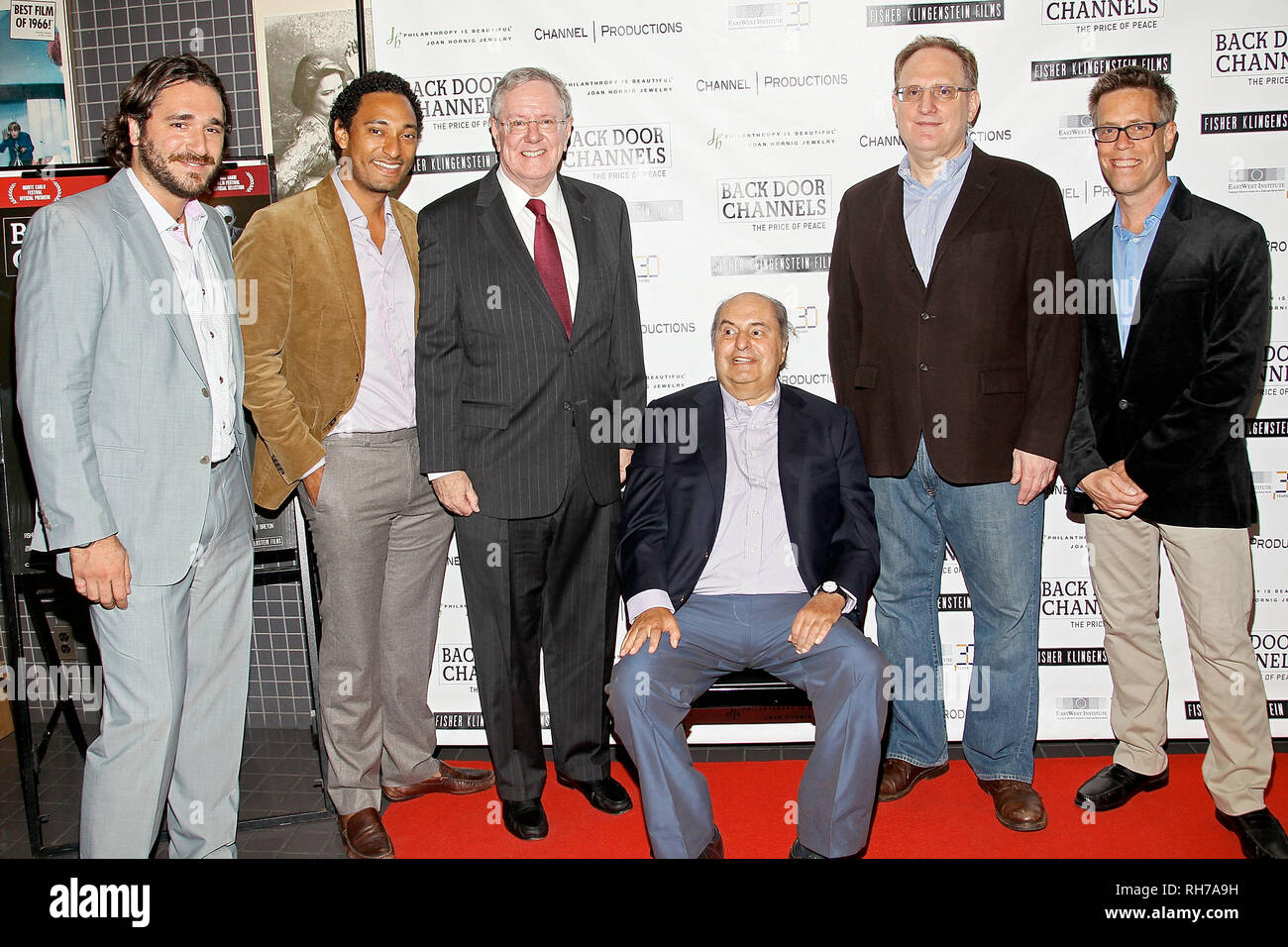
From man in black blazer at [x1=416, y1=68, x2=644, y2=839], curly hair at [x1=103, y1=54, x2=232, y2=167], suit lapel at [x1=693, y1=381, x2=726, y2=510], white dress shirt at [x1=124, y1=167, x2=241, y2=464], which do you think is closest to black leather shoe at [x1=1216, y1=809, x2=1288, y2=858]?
suit lapel at [x1=693, y1=381, x2=726, y2=510]

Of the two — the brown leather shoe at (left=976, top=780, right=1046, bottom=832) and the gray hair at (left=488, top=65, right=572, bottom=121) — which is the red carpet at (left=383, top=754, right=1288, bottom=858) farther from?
the gray hair at (left=488, top=65, right=572, bottom=121)

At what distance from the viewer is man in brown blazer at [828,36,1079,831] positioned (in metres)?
3.05

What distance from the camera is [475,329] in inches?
121

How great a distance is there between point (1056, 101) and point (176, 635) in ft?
11.6

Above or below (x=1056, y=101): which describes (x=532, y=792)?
below

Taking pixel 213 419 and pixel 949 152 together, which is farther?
pixel 949 152

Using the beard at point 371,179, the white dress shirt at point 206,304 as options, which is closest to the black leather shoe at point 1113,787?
the white dress shirt at point 206,304

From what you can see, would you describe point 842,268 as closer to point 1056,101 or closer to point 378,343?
point 1056,101

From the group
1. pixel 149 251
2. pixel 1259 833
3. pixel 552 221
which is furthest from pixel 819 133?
pixel 1259 833

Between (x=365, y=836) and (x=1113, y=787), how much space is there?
2.55m

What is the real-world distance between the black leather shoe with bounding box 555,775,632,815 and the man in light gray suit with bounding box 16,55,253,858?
122 cm

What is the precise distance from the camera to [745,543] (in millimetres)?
3055

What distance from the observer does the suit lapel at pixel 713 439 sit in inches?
120

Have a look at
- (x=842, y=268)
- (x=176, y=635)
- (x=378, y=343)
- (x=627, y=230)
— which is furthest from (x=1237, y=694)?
(x=176, y=635)
